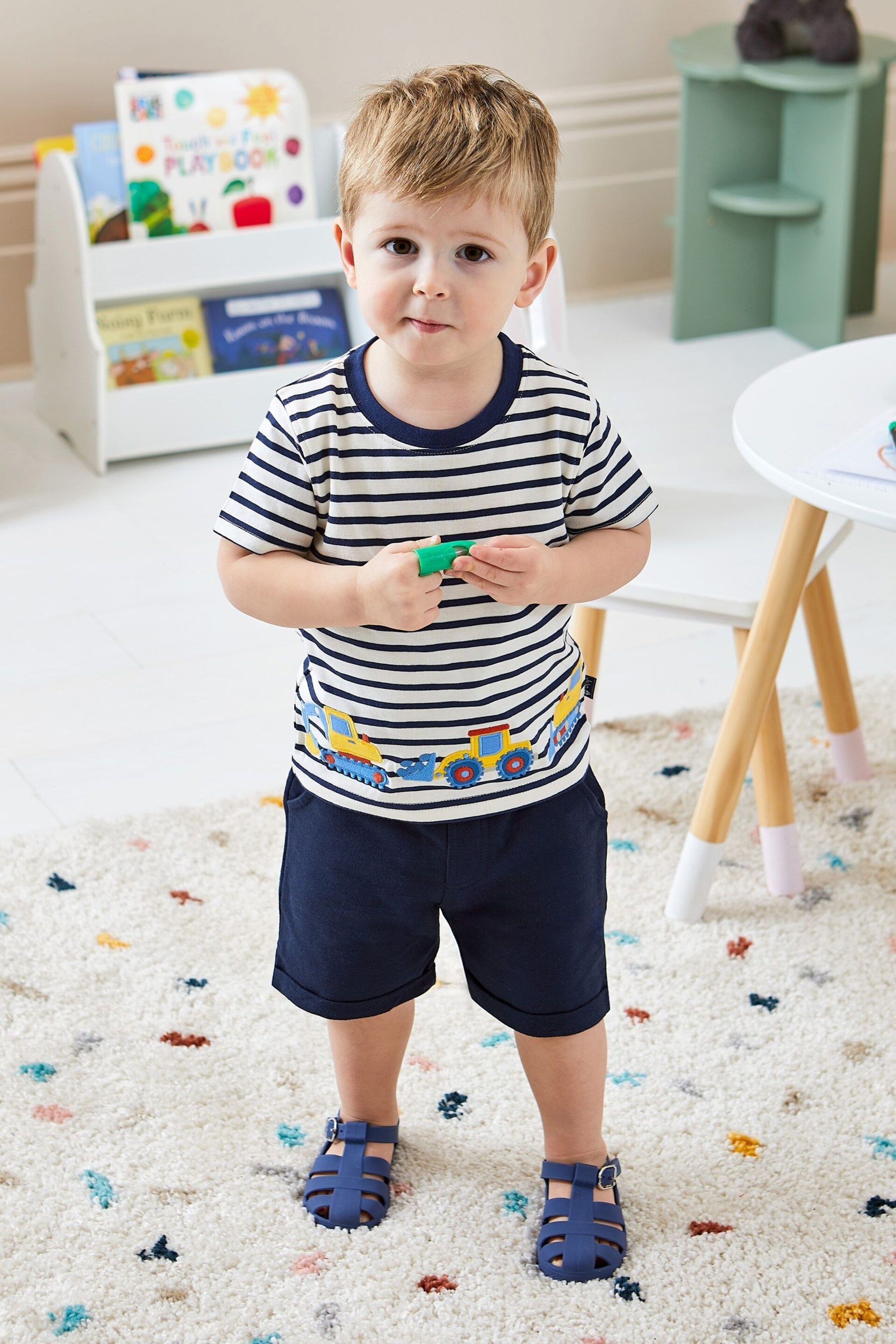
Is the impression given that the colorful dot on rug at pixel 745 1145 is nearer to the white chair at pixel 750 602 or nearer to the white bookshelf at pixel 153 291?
the white chair at pixel 750 602

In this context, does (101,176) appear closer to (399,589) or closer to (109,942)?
(109,942)

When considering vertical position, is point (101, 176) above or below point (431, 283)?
below

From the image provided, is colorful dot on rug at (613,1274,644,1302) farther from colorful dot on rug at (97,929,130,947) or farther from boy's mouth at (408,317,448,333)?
boy's mouth at (408,317,448,333)

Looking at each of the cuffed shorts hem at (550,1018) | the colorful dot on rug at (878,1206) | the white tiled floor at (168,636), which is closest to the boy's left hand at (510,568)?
the cuffed shorts hem at (550,1018)

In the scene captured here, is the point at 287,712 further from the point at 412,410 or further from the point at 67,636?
the point at 412,410

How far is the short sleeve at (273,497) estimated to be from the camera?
0.91m

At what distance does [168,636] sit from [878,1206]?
1.36 meters

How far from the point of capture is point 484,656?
94 cm

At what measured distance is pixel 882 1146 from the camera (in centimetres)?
122

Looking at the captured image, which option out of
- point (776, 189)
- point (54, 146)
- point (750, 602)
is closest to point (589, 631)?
point (750, 602)

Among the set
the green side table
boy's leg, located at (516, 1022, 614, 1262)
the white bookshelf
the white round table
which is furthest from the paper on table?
the green side table

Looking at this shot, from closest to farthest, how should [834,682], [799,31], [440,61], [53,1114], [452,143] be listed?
[452,143] < [53,1114] < [834,682] < [799,31] < [440,61]

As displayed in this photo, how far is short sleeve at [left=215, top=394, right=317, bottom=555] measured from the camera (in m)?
0.91

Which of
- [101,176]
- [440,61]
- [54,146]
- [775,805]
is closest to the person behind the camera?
[775,805]
